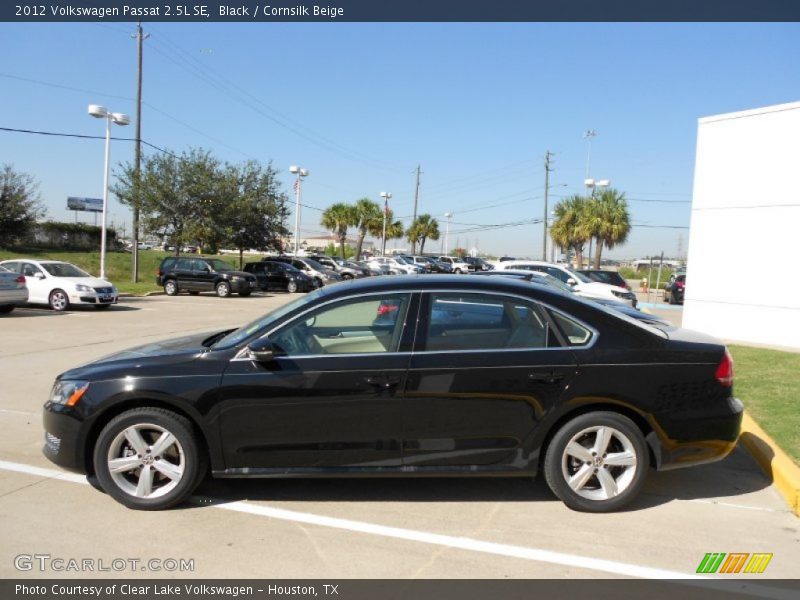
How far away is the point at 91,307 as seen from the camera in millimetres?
18984

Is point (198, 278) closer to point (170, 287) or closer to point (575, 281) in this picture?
point (170, 287)

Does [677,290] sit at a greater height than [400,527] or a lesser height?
greater

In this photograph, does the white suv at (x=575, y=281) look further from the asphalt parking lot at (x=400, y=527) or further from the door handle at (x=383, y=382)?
the door handle at (x=383, y=382)

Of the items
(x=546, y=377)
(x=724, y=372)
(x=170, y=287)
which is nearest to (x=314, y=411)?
Result: (x=546, y=377)

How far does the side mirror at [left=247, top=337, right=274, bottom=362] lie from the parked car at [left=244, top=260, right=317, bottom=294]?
27.0 m

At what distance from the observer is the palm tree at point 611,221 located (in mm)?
45094

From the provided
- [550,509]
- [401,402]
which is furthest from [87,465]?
Result: [550,509]

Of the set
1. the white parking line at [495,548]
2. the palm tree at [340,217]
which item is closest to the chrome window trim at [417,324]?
the white parking line at [495,548]

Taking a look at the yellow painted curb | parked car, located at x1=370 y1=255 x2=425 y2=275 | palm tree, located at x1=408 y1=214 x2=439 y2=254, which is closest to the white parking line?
the yellow painted curb

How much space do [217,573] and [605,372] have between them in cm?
265

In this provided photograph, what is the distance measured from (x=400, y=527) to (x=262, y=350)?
1412 mm

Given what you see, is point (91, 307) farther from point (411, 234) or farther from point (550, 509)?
point (411, 234)

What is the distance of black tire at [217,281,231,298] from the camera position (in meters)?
26.2

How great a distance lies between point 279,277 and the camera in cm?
3109
